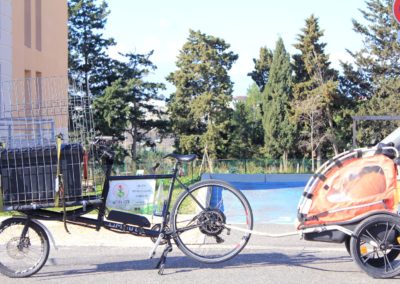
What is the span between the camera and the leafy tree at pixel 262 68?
145 feet

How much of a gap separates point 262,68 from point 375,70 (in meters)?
8.32

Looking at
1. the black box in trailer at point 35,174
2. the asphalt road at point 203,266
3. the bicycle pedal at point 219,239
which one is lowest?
the asphalt road at point 203,266

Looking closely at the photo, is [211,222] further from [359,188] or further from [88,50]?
[88,50]

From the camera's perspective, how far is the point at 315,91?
38.7 m

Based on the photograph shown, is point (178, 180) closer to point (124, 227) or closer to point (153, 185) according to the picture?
point (153, 185)

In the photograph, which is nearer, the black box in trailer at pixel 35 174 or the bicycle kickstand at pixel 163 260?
the black box in trailer at pixel 35 174

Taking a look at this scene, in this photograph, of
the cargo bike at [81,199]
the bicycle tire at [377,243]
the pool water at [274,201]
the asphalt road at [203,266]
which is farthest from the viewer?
the pool water at [274,201]

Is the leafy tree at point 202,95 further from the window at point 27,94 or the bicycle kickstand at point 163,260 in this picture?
the bicycle kickstand at point 163,260

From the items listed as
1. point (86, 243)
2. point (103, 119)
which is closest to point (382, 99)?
point (103, 119)

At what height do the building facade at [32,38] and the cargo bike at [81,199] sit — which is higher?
the building facade at [32,38]

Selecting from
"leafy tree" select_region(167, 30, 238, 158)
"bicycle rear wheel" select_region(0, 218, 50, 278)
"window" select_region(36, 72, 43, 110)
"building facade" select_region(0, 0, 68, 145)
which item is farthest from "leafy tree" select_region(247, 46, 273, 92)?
"bicycle rear wheel" select_region(0, 218, 50, 278)

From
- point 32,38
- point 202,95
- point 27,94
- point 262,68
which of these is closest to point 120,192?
point 27,94

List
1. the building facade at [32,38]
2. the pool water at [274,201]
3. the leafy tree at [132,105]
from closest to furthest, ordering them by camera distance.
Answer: the pool water at [274,201], the building facade at [32,38], the leafy tree at [132,105]

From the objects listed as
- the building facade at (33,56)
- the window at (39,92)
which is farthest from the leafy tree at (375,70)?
the window at (39,92)
